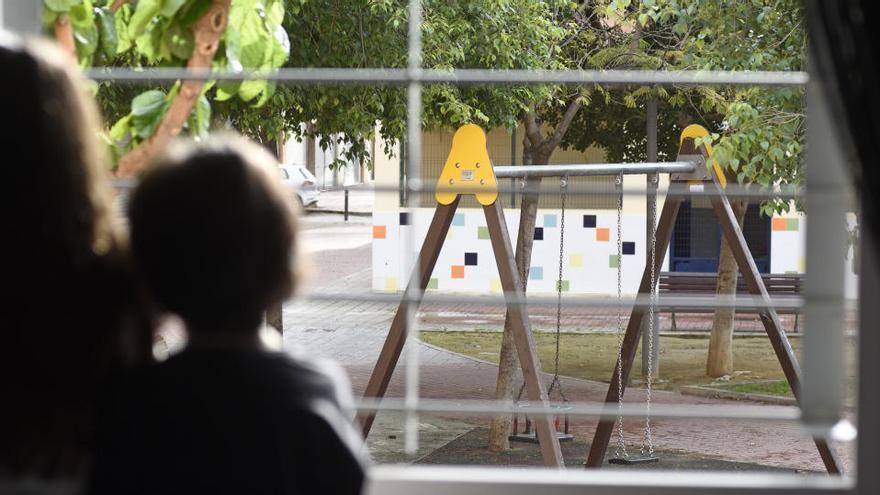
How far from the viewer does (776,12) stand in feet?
20.8

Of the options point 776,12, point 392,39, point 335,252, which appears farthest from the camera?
point 335,252

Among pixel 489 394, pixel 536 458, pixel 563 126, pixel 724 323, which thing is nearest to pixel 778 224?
pixel 724 323

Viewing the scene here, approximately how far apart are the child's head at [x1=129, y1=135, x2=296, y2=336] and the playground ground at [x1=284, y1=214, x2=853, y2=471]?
341cm

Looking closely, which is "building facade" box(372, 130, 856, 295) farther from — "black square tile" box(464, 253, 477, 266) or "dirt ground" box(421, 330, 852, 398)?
"dirt ground" box(421, 330, 852, 398)

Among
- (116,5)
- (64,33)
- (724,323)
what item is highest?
(116,5)

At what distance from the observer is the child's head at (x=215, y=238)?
112 centimetres

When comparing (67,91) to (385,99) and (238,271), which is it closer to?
(238,271)

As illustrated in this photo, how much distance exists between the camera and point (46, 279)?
114cm

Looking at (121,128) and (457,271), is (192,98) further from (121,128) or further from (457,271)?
(457,271)

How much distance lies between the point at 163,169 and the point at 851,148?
744 mm

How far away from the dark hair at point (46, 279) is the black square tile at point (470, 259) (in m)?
7.58

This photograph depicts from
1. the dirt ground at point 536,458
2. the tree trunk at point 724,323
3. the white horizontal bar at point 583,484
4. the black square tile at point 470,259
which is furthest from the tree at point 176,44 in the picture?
the tree trunk at point 724,323

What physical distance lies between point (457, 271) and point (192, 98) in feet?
21.1

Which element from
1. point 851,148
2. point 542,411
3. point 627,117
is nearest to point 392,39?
point 627,117
